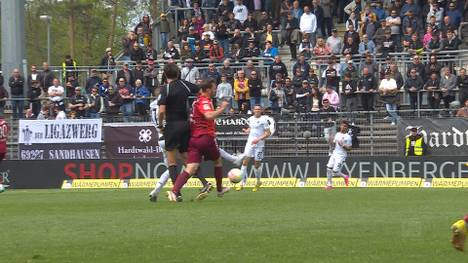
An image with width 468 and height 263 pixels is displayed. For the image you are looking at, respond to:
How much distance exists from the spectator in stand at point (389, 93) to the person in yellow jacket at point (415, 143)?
1.13 meters

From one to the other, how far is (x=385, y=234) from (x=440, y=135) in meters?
18.6

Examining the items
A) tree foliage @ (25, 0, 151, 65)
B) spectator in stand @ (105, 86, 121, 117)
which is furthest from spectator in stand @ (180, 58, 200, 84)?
tree foliage @ (25, 0, 151, 65)

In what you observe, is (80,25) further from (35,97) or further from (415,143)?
(415,143)

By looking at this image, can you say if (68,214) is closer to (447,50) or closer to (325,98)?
(325,98)

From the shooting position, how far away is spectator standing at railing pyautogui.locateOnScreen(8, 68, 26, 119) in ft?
114

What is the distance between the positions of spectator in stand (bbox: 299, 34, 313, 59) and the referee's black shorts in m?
17.2

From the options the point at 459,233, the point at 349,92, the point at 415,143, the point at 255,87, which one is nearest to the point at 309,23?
the point at 255,87

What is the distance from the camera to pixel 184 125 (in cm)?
1733

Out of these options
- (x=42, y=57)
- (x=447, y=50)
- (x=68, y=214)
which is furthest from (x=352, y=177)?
(x=42, y=57)

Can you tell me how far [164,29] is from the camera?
39406mm

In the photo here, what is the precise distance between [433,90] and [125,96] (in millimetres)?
9815

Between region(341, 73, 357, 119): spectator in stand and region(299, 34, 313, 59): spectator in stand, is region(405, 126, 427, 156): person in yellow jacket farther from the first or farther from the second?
region(299, 34, 313, 59): spectator in stand

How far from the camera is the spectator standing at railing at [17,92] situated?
1371 inches

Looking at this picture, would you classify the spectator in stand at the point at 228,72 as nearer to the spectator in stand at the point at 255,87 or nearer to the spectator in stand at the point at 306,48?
the spectator in stand at the point at 255,87
